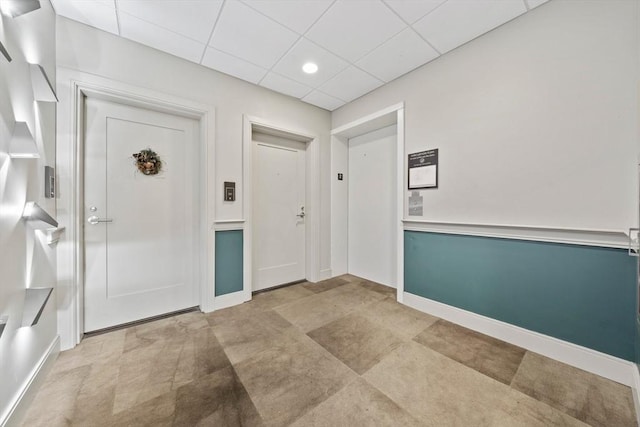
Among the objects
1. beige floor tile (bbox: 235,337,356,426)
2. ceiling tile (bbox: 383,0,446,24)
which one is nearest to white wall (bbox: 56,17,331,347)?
beige floor tile (bbox: 235,337,356,426)

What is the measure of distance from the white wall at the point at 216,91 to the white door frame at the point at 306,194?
0.06 m

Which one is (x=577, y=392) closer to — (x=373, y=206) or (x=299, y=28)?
(x=373, y=206)

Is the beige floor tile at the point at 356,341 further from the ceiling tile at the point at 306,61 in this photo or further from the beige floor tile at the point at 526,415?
the ceiling tile at the point at 306,61

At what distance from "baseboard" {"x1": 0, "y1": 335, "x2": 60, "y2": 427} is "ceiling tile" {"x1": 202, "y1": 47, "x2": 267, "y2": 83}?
283 centimetres

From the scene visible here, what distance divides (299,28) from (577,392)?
11.1 ft

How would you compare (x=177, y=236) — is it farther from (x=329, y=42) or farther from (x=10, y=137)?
(x=329, y=42)

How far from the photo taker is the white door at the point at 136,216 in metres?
2.11

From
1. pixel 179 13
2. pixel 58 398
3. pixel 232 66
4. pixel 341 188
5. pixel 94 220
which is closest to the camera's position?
pixel 58 398

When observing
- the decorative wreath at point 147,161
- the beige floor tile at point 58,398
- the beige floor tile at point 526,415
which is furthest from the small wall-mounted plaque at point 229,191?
the beige floor tile at point 526,415

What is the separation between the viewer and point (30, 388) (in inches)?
53.9

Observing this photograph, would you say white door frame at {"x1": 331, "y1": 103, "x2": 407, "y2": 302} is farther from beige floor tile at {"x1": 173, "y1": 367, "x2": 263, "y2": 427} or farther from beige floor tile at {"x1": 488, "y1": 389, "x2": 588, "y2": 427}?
beige floor tile at {"x1": 488, "y1": 389, "x2": 588, "y2": 427}

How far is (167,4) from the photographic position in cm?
175

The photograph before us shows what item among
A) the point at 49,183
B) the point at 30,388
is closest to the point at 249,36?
the point at 49,183

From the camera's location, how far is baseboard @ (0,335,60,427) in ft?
3.89
